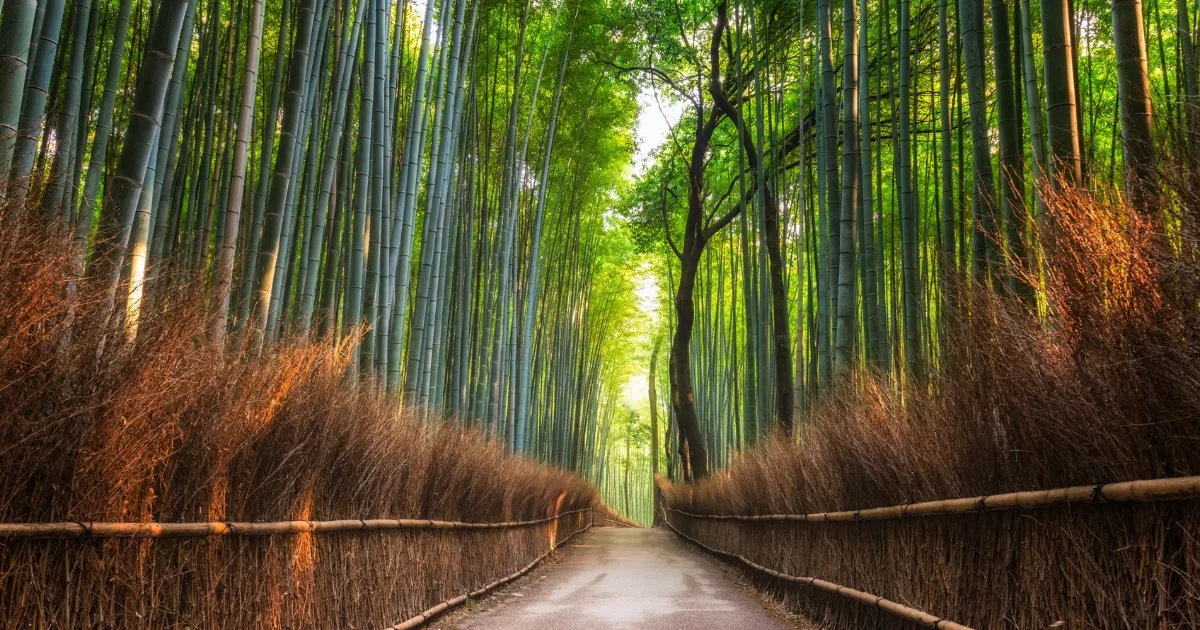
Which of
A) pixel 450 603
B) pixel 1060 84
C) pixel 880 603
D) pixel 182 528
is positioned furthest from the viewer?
pixel 450 603

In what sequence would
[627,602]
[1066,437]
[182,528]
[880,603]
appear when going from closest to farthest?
[1066,437], [182,528], [880,603], [627,602]

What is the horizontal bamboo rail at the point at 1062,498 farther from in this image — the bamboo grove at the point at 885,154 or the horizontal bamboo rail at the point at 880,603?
the bamboo grove at the point at 885,154

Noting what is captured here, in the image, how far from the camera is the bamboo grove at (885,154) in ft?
9.04

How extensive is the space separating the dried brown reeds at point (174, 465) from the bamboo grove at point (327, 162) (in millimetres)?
157

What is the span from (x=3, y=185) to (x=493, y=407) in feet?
25.9

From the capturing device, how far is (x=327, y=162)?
5.45 meters

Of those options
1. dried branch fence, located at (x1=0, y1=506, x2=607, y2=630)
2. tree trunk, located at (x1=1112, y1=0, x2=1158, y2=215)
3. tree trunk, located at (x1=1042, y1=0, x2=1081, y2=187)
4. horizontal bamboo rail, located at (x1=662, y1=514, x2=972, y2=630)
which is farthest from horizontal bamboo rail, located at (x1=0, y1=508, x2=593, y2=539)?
tree trunk, located at (x1=1042, y1=0, x2=1081, y2=187)

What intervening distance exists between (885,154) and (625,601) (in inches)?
284

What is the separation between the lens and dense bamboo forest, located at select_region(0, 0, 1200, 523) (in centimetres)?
288

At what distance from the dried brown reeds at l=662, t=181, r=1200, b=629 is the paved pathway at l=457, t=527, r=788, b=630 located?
4.54 feet

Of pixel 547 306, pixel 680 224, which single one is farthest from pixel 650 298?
pixel 547 306

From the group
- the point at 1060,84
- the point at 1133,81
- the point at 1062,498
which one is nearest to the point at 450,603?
the point at 1062,498

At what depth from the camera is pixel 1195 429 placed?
5.48ft

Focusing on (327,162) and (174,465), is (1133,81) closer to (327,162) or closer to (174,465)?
(174,465)
